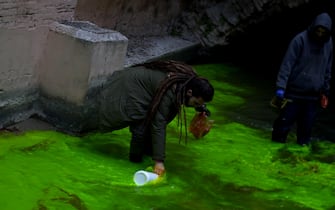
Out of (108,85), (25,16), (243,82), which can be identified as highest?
(25,16)

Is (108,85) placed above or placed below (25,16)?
below

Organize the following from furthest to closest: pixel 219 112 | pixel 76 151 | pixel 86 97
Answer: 1. pixel 219 112
2. pixel 86 97
3. pixel 76 151

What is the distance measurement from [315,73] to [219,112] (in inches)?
79.7

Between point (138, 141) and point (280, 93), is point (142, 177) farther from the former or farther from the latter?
point (280, 93)

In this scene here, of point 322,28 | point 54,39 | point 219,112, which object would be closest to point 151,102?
point 54,39

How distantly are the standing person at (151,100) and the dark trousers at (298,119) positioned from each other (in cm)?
164

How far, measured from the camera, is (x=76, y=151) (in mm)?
6449

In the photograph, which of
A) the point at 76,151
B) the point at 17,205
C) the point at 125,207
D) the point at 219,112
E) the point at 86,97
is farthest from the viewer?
the point at 219,112

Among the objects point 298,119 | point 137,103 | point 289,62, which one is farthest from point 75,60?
point 298,119

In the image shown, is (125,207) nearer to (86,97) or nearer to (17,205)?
(17,205)

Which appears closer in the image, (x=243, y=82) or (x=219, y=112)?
(x=219, y=112)

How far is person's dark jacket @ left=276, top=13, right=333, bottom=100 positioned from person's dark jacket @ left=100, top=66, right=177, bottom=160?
1939mm

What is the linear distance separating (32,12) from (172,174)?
7.43ft

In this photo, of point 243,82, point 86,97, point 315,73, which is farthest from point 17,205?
point 243,82
